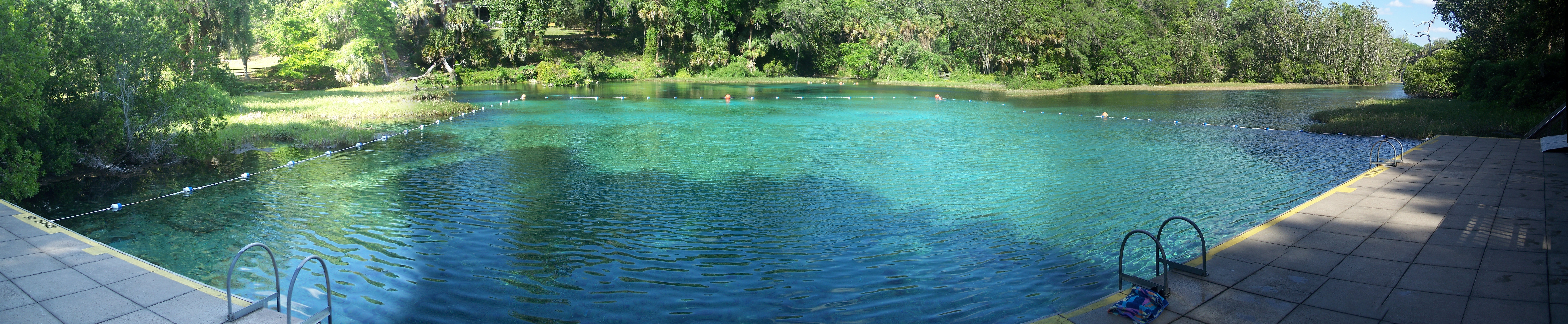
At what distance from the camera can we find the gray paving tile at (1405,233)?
800 cm

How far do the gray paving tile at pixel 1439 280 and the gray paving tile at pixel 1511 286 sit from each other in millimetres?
55

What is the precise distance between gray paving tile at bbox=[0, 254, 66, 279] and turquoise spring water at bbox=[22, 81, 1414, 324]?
1.18 m

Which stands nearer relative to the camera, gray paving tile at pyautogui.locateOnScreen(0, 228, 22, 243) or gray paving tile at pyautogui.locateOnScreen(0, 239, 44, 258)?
gray paving tile at pyautogui.locateOnScreen(0, 239, 44, 258)

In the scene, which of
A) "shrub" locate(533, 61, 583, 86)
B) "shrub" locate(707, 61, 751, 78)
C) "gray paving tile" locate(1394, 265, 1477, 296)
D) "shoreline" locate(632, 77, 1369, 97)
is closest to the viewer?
"gray paving tile" locate(1394, 265, 1477, 296)

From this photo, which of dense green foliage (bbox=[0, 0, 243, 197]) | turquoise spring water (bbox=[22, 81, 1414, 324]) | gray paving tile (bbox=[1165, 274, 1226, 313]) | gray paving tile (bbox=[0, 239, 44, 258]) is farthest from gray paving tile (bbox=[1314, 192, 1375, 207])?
dense green foliage (bbox=[0, 0, 243, 197])

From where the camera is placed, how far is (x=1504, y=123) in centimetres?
1936

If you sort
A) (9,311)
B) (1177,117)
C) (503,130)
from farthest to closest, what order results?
(1177,117)
(503,130)
(9,311)

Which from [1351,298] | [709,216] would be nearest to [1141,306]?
[1351,298]

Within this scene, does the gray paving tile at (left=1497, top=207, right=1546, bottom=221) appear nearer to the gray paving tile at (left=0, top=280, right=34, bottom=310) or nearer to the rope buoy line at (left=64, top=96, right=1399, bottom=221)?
the rope buoy line at (left=64, top=96, right=1399, bottom=221)

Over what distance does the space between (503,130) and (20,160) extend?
1235 centimetres

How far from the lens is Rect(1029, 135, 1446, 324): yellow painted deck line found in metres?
6.00

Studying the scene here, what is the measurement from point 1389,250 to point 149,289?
11.0 m

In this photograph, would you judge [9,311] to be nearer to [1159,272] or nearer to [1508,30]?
[1159,272]

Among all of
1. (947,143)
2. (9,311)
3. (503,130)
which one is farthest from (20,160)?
(947,143)
